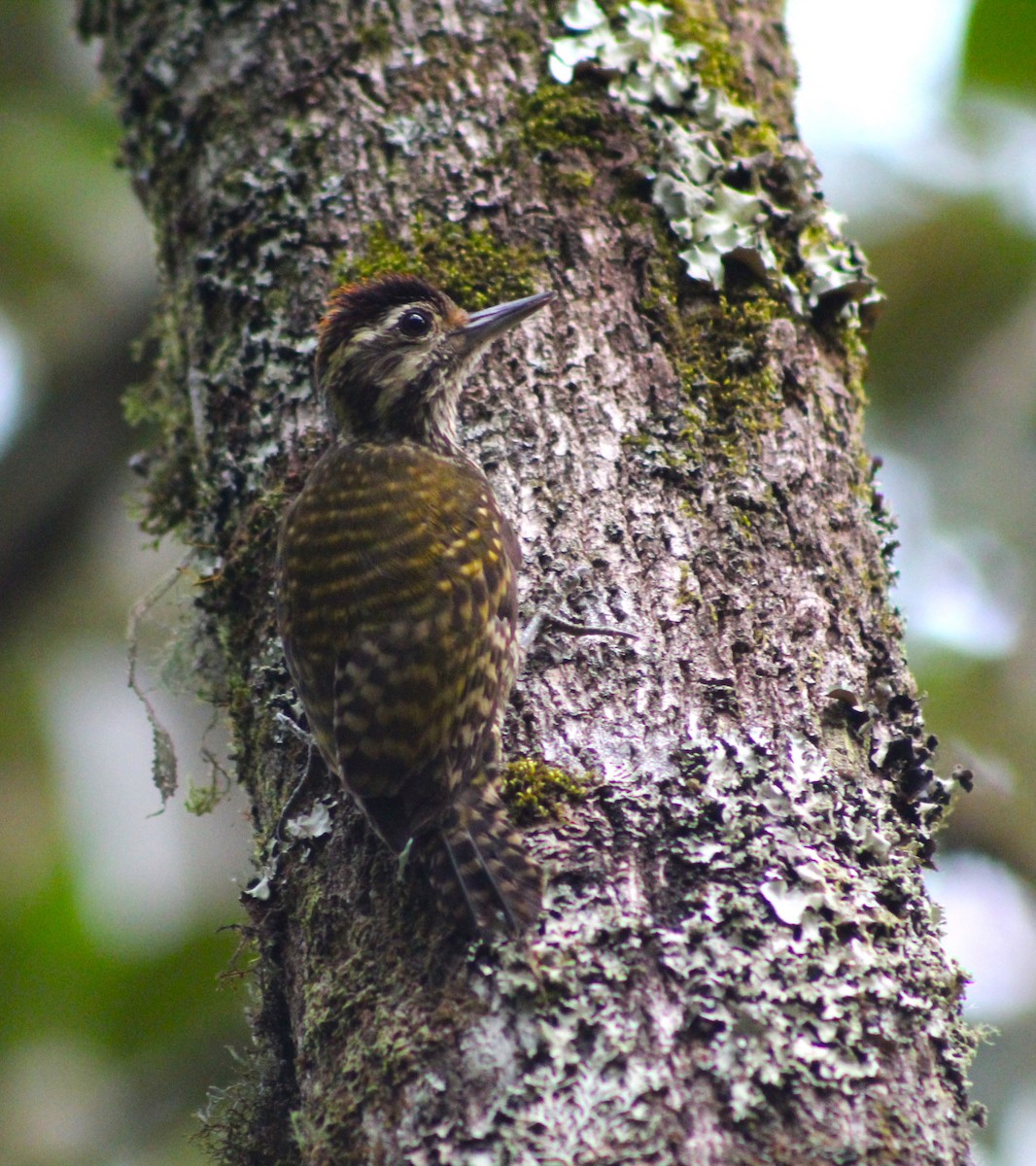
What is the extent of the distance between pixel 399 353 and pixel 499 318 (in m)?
0.60

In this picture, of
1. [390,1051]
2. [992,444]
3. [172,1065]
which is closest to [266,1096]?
[390,1051]

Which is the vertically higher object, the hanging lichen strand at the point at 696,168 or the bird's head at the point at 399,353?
the hanging lichen strand at the point at 696,168

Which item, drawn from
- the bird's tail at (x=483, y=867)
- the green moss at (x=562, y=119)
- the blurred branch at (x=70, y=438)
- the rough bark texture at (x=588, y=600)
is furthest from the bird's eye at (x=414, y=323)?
the blurred branch at (x=70, y=438)

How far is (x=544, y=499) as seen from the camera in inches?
121

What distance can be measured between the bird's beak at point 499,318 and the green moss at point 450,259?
117 millimetres

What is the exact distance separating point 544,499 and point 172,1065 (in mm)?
4446

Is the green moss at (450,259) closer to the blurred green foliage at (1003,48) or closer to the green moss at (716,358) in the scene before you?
the green moss at (716,358)

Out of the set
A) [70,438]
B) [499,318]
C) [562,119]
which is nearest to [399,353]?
[499,318]

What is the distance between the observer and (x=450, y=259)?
343cm

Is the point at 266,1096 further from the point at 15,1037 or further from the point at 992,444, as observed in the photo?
the point at 992,444

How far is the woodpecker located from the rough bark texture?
84 mm

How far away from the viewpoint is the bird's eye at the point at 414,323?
3.45 metres

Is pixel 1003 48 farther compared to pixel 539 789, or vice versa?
pixel 1003 48

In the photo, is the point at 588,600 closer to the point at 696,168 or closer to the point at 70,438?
the point at 696,168
